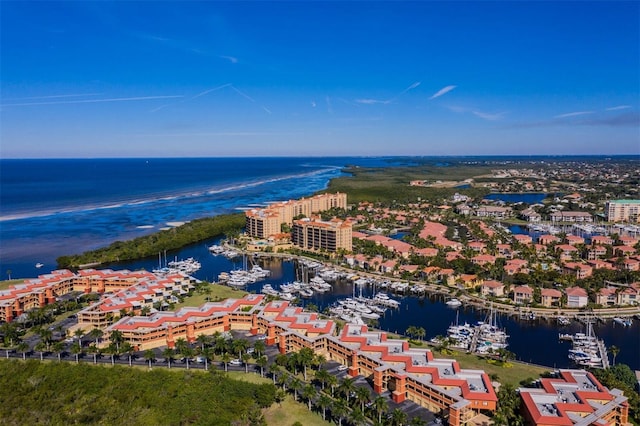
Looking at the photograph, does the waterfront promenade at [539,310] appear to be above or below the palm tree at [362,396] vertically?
below

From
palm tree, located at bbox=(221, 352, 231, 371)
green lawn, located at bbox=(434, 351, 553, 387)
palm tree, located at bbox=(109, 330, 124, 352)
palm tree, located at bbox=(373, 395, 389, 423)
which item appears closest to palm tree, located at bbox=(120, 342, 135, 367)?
palm tree, located at bbox=(109, 330, 124, 352)

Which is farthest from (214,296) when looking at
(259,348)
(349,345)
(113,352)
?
(349,345)

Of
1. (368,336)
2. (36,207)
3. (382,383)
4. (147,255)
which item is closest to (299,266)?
(147,255)

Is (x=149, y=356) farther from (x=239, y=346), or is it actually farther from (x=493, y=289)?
(x=493, y=289)

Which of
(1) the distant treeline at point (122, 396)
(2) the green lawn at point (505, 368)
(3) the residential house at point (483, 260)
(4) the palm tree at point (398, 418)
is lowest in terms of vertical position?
(2) the green lawn at point (505, 368)

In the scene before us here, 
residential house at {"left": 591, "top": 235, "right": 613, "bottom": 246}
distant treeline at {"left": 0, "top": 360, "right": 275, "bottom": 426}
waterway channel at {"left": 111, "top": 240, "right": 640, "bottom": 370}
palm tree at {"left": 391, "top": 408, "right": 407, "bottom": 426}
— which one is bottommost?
waterway channel at {"left": 111, "top": 240, "right": 640, "bottom": 370}

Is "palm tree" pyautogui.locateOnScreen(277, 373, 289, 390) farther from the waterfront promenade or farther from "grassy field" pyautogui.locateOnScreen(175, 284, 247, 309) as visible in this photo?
the waterfront promenade

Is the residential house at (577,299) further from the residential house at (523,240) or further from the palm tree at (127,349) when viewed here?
the palm tree at (127,349)

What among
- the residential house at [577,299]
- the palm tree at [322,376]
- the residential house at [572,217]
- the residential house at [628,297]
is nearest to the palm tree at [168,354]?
the palm tree at [322,376]
